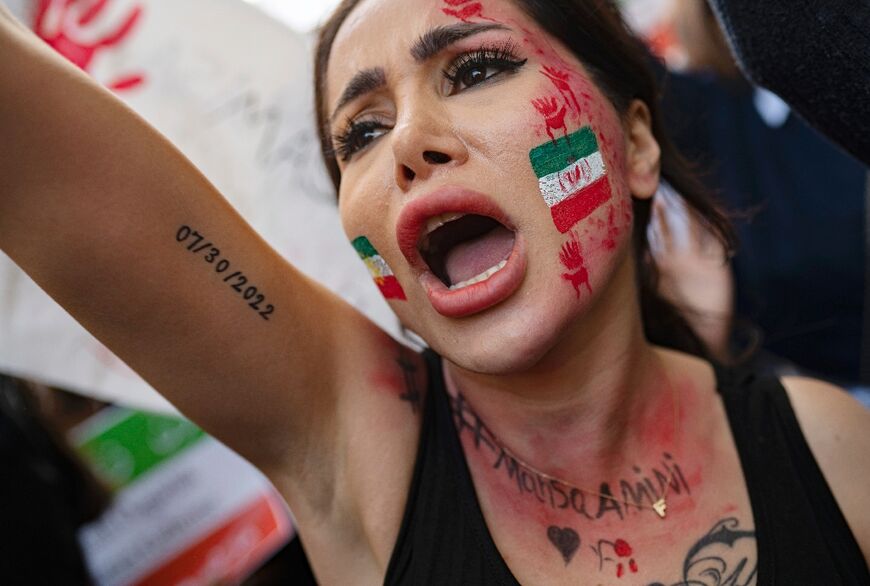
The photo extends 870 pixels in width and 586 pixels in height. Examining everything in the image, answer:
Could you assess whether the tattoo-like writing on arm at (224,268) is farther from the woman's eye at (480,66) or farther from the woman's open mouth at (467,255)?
the woman's eye at (480,66)

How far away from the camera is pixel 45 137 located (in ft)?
3.73

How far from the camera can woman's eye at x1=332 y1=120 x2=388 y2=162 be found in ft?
4.71

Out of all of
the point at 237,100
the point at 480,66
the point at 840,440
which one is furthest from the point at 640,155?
the point at 237,100

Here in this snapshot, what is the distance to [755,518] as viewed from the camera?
54.4 inches

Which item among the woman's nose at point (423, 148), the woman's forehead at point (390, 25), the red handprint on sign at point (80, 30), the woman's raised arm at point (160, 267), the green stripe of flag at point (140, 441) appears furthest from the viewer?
the green stripe of flag at point (140, 441)

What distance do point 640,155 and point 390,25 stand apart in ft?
1.84

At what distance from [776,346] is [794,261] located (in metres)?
0.28

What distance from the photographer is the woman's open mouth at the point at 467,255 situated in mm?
1250

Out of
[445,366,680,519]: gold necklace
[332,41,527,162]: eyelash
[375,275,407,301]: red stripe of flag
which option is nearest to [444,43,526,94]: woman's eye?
[332,41,527,162]: eyelash

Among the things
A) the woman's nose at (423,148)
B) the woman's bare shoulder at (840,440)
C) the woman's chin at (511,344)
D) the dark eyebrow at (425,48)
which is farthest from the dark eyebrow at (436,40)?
the woman's bare shoulder at (840,440)

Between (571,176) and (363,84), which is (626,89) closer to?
(571,176)

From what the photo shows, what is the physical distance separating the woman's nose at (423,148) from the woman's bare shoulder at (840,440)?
866 mm

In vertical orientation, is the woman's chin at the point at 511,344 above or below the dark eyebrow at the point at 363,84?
below

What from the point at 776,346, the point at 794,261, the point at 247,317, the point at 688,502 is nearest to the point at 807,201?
the point at 794,261
